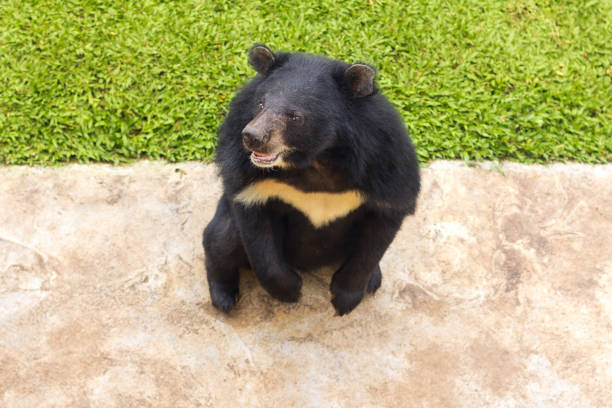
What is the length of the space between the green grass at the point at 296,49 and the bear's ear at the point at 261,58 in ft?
5.73

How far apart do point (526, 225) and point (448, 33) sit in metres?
2.02

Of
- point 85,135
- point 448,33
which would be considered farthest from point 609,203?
point 85,135

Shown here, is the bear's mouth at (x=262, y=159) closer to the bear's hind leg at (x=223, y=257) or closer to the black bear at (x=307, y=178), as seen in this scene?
the black bear at (x=307, y=178)

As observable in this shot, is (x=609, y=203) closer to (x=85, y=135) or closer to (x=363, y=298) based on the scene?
(x=363, y=298)

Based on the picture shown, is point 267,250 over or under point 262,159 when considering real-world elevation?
under

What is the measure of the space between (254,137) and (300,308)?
148 centimetres

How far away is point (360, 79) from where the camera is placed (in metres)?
2.68

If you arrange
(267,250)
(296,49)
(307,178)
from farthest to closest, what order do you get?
(296,49)
(267,250)
(307,178)

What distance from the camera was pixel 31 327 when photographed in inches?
137

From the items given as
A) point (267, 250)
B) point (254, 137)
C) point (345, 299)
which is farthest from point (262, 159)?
point (345, 299)

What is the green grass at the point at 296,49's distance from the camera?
4.64 metres

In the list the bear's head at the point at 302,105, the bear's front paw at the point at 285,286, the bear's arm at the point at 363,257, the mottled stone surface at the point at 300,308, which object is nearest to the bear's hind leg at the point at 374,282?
the mottled stone surface at the point at 300,308

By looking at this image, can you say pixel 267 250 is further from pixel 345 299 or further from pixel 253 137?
pixel 253 137

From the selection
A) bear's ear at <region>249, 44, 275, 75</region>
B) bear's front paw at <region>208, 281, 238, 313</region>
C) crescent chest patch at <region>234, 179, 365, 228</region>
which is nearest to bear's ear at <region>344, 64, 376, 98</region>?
bear's ear at <region>249, 44, 275, 75</region>
